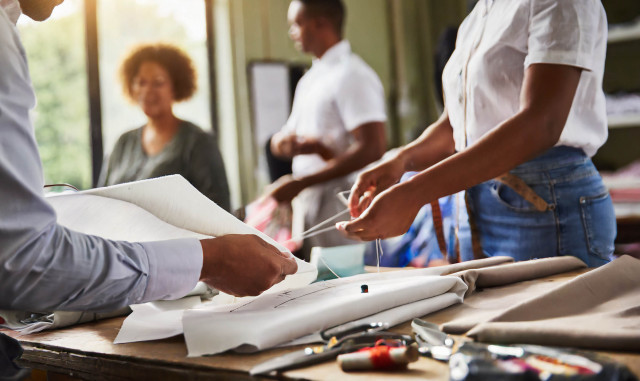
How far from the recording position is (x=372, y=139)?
103 inches

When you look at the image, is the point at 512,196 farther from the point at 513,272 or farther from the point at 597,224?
the point at 513,272

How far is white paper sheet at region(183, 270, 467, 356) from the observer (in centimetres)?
78

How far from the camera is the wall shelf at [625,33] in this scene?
11.7 feet

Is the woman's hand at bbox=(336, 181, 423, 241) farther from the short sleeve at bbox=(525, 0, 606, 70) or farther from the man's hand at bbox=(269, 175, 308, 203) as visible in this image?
the man's hand at bbox=(269, 175, 308, 203)

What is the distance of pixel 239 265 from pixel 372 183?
0.67m

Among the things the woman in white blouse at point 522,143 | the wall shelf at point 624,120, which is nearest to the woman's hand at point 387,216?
the woman in white blouse at point 522,143

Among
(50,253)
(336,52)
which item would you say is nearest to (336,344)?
(50,253)

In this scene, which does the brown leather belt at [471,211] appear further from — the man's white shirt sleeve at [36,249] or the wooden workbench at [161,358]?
the man's white shirt sleeve at [36,249]

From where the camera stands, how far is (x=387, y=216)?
1.20 metres

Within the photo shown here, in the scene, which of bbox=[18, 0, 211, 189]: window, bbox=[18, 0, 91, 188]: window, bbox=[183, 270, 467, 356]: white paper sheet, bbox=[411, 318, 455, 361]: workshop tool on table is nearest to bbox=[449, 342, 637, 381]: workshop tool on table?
bbox=[411, 318, 455, 361]: workshop tool on table

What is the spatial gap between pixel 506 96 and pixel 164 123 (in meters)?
1.76

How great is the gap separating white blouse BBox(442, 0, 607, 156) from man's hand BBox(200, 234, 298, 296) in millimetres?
723

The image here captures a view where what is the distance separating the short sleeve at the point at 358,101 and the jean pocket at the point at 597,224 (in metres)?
1.25

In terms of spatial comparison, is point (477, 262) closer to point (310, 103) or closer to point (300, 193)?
point (300, 193)
